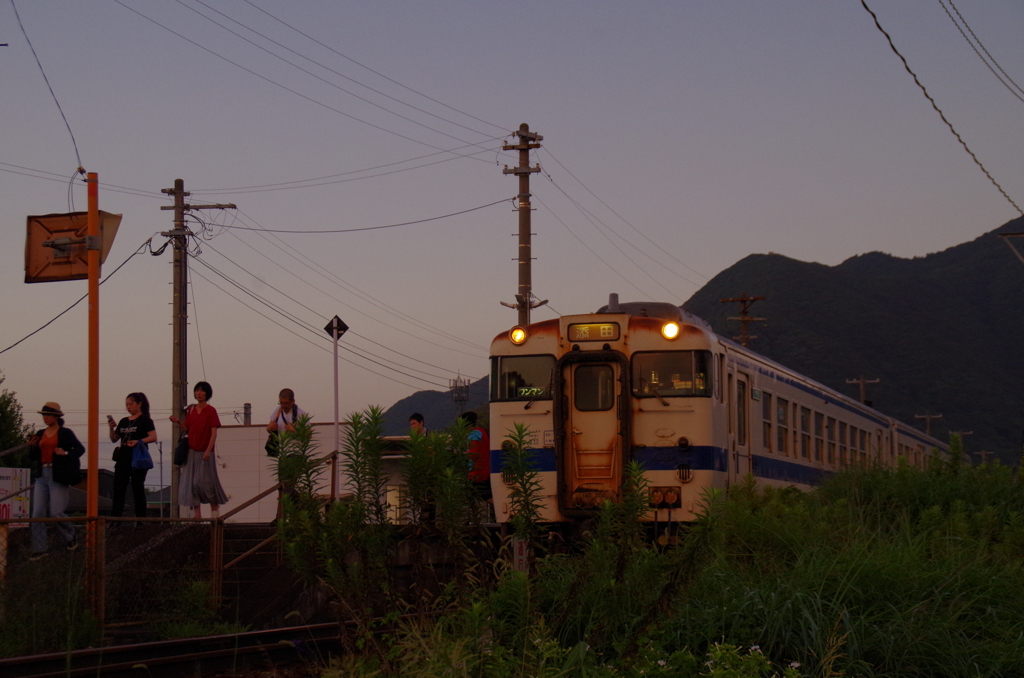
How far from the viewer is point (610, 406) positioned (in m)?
12.6

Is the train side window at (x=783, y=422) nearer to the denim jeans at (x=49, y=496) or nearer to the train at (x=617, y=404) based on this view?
the train at (x=617, y=404)

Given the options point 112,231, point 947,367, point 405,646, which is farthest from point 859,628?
point 947,367

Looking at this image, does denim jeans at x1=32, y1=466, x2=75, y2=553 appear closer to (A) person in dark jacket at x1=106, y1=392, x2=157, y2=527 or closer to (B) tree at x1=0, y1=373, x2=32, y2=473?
(A) person in dark jacket at x1=106, y1=392, x2=157, y2=527

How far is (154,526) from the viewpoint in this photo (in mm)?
11133

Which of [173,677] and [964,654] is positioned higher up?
[964,654]

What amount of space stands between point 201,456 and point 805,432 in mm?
9312

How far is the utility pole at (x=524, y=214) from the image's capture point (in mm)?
25047

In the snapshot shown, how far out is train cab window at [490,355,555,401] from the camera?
12.9 metres

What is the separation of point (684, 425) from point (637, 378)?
73cm

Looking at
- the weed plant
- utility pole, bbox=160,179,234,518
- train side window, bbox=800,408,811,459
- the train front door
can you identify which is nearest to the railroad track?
the weed plant

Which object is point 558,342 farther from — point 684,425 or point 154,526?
point 154,526

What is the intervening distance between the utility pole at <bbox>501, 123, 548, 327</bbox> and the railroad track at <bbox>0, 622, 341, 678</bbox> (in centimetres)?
1551

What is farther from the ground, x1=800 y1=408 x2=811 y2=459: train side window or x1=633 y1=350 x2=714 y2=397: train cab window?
x1=633 y1=350 x2=714 y2=397: train cab window

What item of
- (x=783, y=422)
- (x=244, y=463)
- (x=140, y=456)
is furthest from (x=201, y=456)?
(x=244, y=463)
